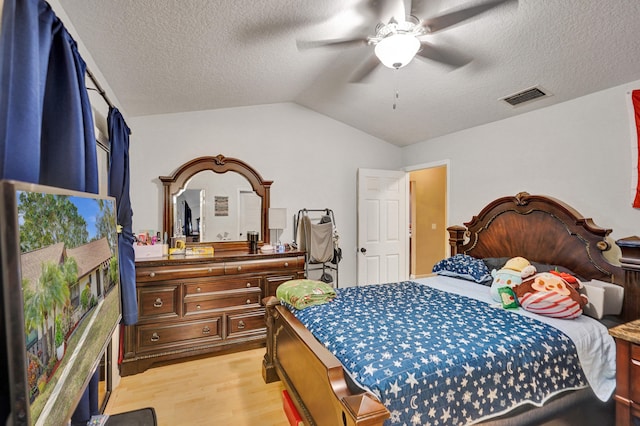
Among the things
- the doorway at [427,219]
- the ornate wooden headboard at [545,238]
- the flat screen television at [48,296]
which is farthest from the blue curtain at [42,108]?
the doorway at [427,219]

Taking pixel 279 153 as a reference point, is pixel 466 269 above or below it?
below

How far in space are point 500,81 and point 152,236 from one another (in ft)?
12.0

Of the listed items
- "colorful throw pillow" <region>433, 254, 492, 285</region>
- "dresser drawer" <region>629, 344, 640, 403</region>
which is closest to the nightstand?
"dresser drawer" <region>629, 344, 640, 403</region>

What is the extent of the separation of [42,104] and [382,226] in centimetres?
378

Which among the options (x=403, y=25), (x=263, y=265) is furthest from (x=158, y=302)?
(x=403, y=25)

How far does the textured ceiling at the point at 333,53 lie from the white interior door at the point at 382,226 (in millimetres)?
1197

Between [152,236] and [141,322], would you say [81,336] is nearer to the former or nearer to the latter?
[141,322]

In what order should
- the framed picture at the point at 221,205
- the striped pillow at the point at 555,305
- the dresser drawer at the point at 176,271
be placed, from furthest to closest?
1. the framed picture at the point at 221,205
2. the dresser drawer at the point at 176,271
3. the striped pillow at the point at 555,305

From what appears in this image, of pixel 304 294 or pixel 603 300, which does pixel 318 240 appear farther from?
pixel 603 300

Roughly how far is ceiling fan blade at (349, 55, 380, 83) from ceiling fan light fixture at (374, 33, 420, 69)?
0.66 m

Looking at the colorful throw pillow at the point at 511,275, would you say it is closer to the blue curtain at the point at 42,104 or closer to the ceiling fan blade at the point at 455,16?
the ceiling fan blade at the point at 455,16

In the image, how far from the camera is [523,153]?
300 cm

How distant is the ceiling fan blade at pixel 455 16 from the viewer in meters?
1.79

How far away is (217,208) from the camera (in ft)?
11.6
